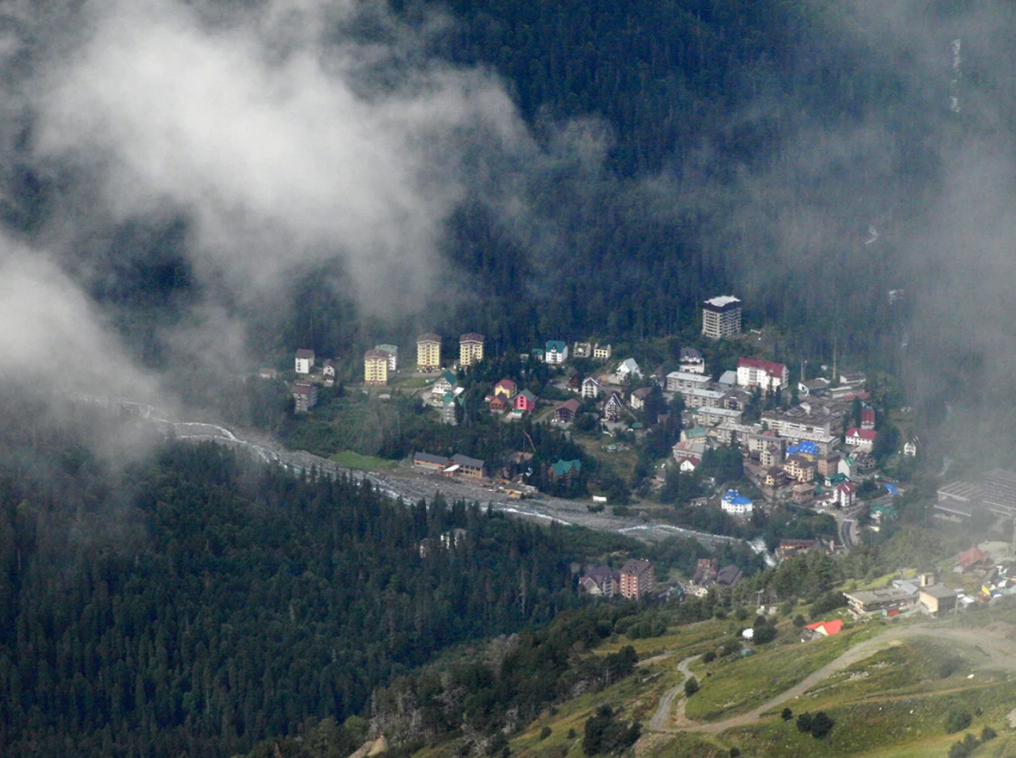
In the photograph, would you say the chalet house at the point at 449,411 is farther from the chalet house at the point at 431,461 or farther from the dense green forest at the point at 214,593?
the dense green forest at the point at 214,593

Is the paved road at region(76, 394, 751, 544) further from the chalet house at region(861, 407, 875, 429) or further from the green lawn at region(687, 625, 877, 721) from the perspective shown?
the green lawn at region(687, 625, 877, 721)

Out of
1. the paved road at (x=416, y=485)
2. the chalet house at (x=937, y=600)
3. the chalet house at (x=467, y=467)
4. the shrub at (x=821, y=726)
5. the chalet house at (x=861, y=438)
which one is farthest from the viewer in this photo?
the chalet house at (x=861, y=438)

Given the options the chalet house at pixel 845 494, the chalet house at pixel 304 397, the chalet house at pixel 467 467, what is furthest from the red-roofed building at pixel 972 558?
the chalet house at pixel 304 397

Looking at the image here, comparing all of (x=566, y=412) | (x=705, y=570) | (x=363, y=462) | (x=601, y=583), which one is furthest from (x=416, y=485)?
(x=705, y=570)

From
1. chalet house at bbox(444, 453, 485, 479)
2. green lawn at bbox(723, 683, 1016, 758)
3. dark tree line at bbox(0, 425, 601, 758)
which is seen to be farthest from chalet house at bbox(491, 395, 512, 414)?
green lawn at bbox(723, 683, 1016, 758)

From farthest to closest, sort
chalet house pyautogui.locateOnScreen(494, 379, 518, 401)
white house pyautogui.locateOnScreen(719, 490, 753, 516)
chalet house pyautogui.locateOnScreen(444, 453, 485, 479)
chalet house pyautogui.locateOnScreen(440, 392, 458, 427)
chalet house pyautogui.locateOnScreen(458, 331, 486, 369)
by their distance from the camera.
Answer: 1. chalet house pyautogui.locateOnScreen(458, 331, 486, 369)
2. chalet house pyautogui.locateOnScreen(494, 379, 518, 401)
3. chalet house pyautogui.locateOnScreen(440, 392, 458, 427)
4. chalet house pyautogui.locateOnScreen(444, 453, 485, 479)
5. white house pyautogui.locateOnScreen(719, 490, 753, 516)

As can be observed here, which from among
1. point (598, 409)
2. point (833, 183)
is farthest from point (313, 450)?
point (833, 183)
